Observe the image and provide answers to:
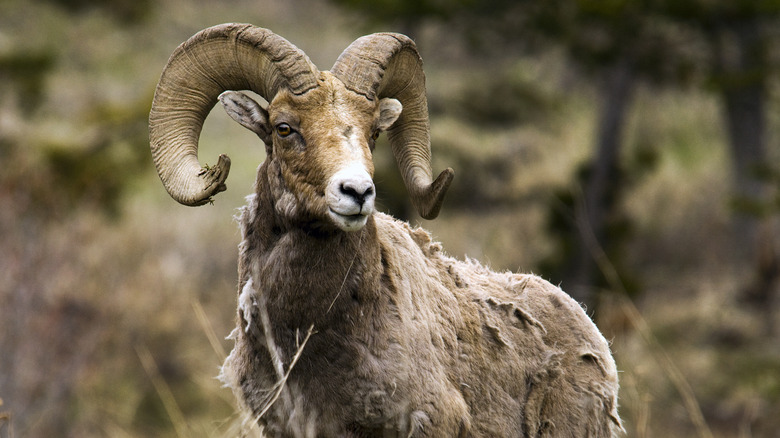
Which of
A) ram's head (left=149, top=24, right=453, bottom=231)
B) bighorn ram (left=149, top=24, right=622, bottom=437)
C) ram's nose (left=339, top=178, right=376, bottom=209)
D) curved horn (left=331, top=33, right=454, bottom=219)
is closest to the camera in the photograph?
ram's nose (left=339, top=178, right=376, bottom=209)

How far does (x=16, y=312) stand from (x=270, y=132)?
15.2 m

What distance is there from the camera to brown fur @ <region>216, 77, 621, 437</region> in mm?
5406

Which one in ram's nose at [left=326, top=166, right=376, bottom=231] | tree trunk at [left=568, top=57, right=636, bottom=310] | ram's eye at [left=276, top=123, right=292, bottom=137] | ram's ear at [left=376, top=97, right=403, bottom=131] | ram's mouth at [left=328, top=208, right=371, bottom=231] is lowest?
ram's mouth at [left=328, top=208, right=371, bottom=231]

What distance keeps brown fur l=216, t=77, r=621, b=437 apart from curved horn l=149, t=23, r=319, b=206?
25 centimetres

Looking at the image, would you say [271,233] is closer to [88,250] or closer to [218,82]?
[218,82]

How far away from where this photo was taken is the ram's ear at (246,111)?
5711 mm

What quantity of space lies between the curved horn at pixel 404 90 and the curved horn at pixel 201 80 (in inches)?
12.0

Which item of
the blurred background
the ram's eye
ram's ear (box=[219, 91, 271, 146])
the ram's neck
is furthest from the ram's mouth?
the blurred background

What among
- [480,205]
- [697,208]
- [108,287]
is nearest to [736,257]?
[697,208]

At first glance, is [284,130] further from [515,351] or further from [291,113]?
[515,351]

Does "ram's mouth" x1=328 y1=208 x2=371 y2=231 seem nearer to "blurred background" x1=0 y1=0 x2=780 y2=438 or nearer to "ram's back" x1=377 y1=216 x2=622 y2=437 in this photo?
"ram's back" x1=377 y1=216 x2=622 y2=437

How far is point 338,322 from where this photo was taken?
550cm

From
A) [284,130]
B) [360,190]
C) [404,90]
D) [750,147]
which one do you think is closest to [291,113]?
[284,130]

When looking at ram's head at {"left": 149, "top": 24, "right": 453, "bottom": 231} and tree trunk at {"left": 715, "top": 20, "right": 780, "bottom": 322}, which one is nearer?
ram's head at {"left": 149, "top": 24, "right": 453, "bottom": 231}
